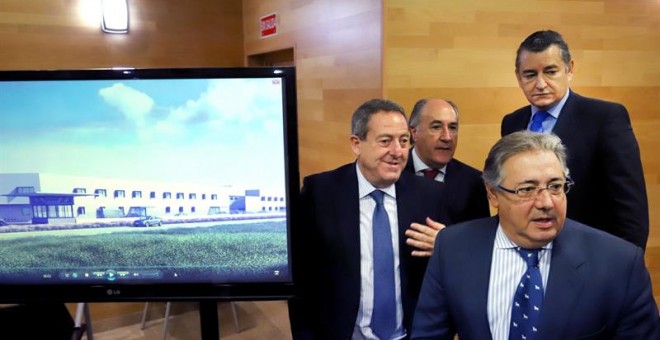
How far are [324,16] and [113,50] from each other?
1.81m

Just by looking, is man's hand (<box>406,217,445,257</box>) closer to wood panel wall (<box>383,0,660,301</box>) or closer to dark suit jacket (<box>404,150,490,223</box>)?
dark suit jacket (<box>404,150,490,223</box>)

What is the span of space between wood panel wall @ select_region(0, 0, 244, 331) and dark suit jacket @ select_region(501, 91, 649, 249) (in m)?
3.21

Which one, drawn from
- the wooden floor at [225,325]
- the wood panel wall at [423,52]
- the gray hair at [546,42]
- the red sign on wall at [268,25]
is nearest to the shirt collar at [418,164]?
the gray hair at [546,42]

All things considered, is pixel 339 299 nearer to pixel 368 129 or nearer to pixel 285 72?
pixel 368 129

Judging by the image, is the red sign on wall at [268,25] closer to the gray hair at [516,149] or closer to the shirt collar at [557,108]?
the shirt collar at [557,108]

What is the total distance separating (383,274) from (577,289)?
592mm

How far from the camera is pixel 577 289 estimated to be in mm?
1382

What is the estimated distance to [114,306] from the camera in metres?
4.07

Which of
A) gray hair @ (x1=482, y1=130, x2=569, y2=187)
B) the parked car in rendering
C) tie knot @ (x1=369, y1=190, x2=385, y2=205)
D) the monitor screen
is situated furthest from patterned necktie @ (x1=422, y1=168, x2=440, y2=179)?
the parked car in rendering

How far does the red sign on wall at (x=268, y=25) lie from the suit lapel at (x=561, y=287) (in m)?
3.07

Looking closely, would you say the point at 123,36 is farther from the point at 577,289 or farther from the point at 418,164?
the point at 577,289

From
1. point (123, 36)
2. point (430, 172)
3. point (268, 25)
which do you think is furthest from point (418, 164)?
point (123, 36)

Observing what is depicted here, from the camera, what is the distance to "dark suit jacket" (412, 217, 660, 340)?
4.50ft

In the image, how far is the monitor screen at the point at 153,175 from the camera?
1211mm
